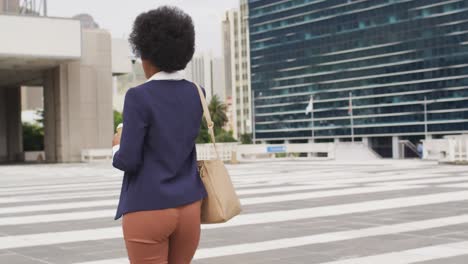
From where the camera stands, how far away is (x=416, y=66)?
107 meters

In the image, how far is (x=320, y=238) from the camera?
7152 millimetres

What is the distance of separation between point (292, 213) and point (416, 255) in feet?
12.3

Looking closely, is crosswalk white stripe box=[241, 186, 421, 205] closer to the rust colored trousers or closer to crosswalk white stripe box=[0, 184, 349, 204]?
crosswalk white stripe box=[0, 184, 349, 204]

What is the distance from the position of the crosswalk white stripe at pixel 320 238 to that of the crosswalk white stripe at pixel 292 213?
1.46 metres

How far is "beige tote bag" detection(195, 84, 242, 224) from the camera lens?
9.25ft

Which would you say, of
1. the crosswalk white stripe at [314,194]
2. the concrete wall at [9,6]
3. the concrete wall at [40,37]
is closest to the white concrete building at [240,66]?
the concrete wall at [9,6]

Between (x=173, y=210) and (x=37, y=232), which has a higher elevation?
(x=173, y=210)

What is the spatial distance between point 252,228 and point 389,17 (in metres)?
108

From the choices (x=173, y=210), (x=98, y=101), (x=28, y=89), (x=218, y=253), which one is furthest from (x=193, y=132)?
(x=28, y=89)

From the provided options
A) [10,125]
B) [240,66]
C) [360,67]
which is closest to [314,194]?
[10,125]

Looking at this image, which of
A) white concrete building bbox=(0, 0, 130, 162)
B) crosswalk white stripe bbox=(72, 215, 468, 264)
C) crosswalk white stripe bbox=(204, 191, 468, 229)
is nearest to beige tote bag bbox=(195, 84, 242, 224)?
crosswalk white stripe bbox=(72, 215, 468, 264)

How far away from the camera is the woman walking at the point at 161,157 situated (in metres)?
2.61

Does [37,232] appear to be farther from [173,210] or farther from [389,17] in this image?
[389,17]

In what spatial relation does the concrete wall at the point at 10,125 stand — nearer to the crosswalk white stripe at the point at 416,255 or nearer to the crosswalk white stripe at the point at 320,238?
the crosswalk white stripe at the point at 320,238
